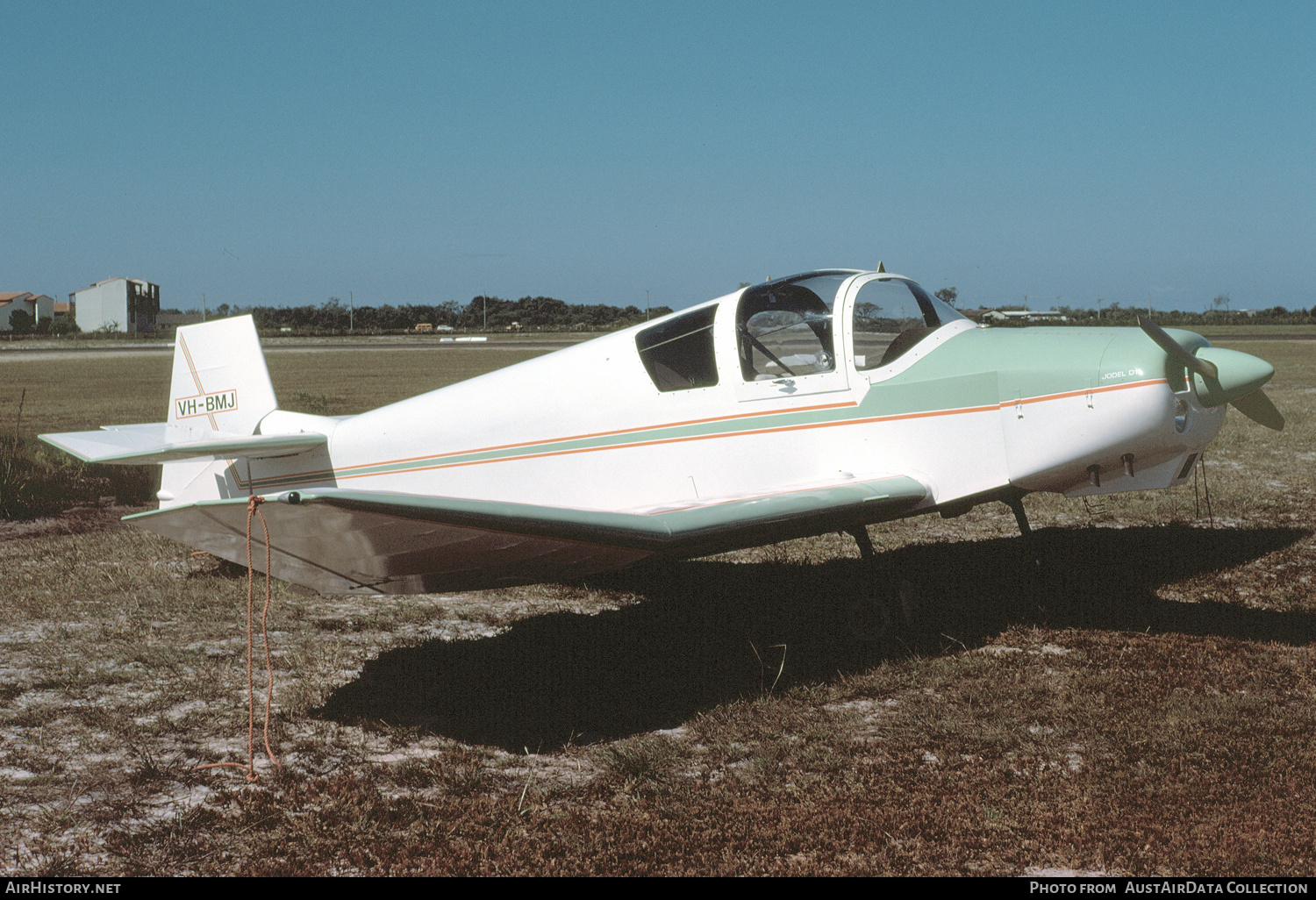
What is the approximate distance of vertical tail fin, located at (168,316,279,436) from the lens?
7.18m

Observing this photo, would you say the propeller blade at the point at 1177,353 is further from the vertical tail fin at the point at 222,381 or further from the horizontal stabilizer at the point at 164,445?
the vertical tail fin at the point at 222,381

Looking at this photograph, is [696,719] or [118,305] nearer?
[696,719]

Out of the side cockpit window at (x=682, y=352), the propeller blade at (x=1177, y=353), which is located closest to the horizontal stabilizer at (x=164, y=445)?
the side cockpit window at (x=682, y=352)

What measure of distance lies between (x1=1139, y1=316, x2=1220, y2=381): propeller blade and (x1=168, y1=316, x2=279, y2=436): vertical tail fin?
231 inches

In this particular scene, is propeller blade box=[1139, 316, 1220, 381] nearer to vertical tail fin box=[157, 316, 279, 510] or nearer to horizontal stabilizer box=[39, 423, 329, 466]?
horizontal stabilizer box=[39, 423, 329, 466]

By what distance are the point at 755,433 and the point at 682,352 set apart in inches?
27.8

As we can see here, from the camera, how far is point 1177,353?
502 cm

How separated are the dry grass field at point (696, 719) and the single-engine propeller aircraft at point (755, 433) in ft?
2.67

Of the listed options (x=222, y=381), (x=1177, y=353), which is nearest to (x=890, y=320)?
(x=1177, y=353)

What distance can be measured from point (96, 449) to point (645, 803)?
14.8 feet

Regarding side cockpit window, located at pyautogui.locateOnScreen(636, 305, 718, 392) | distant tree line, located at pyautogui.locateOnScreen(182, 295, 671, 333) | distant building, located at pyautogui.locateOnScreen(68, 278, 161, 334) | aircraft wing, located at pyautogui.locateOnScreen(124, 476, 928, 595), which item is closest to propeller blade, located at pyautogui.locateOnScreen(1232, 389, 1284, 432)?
aircraft wing, located at pyautogui.locateOnScreen(124, 476, 928, 595)

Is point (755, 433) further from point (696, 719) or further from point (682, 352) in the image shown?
point (696, 719)

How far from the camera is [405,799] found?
156 inches

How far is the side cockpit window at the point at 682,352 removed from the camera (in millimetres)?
5930
